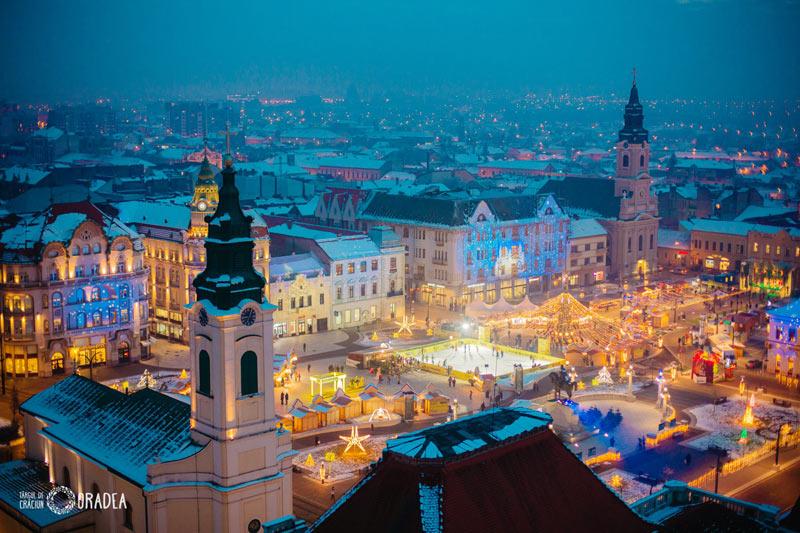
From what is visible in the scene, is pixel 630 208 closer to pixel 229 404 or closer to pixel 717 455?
pixel 717 455

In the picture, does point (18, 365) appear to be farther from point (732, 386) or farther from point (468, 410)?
point (732, 386)

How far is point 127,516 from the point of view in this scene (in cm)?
4006

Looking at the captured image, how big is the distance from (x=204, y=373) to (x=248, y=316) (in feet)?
9.13

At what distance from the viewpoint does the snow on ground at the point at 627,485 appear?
50072 millimetres

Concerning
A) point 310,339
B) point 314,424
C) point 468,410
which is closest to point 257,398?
point 314,424

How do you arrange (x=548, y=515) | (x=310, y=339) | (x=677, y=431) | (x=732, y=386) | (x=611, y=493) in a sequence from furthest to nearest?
(x=310, y=339)
(x=732, y=386)
(x=677, y=431)
(x=611, y=493)
(x=548, y=515)

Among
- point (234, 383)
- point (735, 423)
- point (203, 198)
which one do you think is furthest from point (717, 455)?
point (203, 198)

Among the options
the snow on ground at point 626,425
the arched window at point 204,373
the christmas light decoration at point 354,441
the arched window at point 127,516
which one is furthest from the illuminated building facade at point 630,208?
the arched window at point 127,516

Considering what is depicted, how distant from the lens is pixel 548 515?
3144 cm

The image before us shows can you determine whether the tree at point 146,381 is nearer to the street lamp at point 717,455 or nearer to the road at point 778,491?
the street lamp at point 717,455

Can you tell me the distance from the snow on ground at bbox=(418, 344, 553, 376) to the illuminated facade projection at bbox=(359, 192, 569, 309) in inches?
647

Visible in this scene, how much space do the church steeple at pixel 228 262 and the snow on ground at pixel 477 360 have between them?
35.7 metres

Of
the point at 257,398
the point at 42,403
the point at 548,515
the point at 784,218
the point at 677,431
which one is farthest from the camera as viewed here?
the point at 784,218

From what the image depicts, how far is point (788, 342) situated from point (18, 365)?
54268mm
